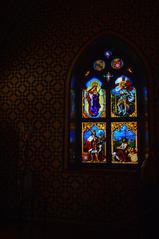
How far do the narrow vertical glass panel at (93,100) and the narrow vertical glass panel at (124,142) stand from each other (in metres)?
0.45

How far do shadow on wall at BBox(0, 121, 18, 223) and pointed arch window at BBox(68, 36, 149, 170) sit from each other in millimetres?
1308

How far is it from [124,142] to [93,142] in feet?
2.25

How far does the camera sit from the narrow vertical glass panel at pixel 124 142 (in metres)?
5.88

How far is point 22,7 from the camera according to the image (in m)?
6.31

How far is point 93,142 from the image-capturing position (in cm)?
613

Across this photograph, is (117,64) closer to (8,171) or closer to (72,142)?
(72,142)

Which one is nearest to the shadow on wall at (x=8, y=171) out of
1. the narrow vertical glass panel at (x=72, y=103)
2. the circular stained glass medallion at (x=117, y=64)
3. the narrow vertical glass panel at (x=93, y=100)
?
the narrow vertical glass panel at (x=72, y=103)

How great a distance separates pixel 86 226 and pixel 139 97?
291 cm

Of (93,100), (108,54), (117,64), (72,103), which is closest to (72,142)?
(72,103)

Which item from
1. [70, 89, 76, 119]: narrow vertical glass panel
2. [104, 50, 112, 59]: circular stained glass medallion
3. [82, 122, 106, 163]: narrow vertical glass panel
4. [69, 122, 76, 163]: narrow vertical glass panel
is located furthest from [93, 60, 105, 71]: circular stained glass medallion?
[69, 122, 76, 163]: narrow vertical glass panel

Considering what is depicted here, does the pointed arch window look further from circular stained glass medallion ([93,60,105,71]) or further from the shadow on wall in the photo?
the shadow on wall

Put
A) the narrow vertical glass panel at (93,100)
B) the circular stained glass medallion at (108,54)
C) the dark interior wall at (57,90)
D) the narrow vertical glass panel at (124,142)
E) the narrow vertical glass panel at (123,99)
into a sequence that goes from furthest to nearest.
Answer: the circular stained glass medallion at (108,54) < the narrow vertical glass panel at (93,100) < the narrow vertical glass panel at (123,99) < the narrow vertical glass panel at (124,142) < the dark interior wall at (57,90)

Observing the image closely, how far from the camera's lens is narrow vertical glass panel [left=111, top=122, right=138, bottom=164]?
5883mm

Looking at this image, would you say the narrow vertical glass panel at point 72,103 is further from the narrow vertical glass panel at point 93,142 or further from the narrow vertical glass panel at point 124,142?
the narrow vertical glass panel at point 124,142
